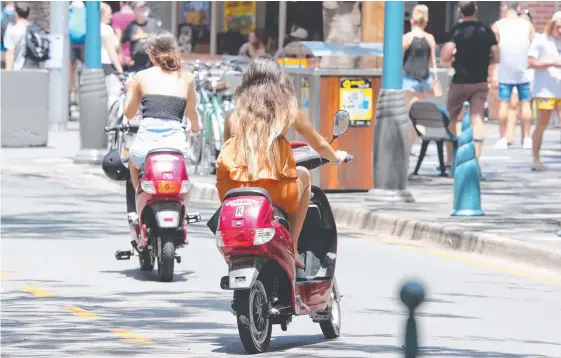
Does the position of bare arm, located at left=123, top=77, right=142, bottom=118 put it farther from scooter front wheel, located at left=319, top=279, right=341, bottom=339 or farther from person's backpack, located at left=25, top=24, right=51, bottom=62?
person's backpack, located at left=25, top=24, right=51, bottom=62

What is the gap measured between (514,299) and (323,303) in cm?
235

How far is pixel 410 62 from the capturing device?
20359mm

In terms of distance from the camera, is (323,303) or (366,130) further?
(366,130)

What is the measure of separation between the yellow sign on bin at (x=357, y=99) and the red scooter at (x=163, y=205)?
554 centimetres

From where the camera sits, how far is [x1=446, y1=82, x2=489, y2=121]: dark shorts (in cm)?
1953

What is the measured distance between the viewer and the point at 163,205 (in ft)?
38.6

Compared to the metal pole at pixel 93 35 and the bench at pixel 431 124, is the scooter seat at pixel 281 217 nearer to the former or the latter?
the bench at pixel 431 124

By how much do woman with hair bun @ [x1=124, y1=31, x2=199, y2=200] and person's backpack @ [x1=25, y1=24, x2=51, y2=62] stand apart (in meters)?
13.0

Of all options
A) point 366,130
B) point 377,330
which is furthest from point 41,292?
point 366,130

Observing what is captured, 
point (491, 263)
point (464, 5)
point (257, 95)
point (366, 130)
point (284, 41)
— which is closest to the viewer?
point (257, 95)

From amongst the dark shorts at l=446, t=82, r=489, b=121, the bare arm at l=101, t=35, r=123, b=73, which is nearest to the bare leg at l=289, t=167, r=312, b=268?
the dark shorts at l=446, t=82, r=489, b=121

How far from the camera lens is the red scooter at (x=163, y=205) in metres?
11.7

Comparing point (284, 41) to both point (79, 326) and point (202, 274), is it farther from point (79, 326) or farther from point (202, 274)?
point (79, 326)

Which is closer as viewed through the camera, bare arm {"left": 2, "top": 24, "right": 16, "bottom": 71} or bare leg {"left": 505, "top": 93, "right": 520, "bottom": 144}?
bare leg {"left": 505, "top": 93, "right": 520, "bottom": 144}
